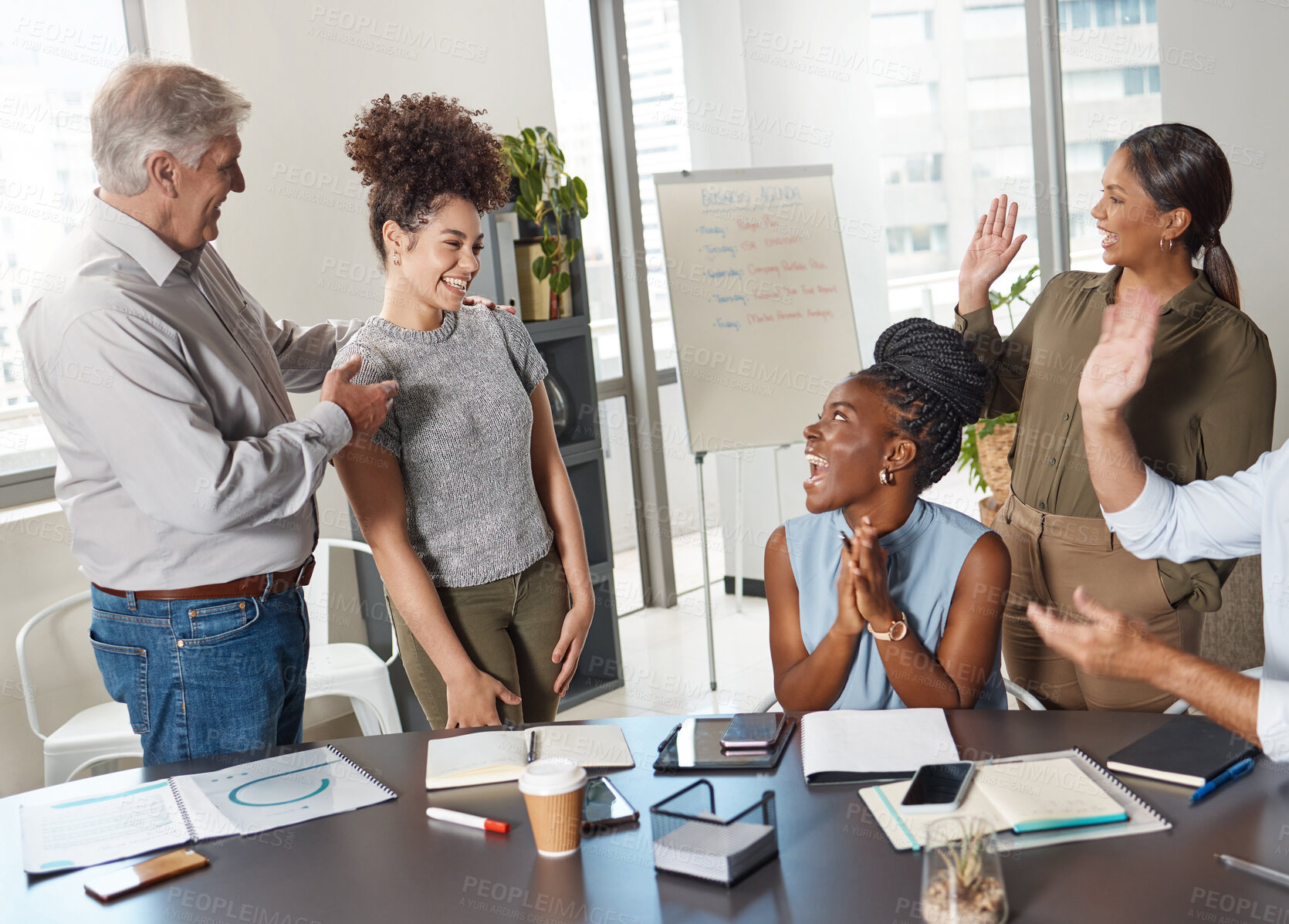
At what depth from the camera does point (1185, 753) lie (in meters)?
1.36

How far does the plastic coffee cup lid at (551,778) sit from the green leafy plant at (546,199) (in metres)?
2.64

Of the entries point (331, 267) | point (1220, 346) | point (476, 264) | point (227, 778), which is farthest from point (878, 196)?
point (227, 778)

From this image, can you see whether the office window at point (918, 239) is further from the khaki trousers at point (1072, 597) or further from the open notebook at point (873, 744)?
the open notebook at point (873, 744)

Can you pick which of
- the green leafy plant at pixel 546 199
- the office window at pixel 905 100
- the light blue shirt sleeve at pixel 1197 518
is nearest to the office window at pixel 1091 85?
the office window at pixel 905 100

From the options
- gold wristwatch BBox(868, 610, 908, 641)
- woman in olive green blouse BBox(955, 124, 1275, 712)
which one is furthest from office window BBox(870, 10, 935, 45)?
gold wristwatch BBox(868, 610, 908, 641)

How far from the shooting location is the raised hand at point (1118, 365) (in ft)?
5.56

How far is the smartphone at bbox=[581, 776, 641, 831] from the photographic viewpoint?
4.25ft

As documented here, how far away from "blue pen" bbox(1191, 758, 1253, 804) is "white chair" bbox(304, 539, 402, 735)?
193 centimetres

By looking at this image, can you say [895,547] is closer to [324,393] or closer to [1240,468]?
[1240,468]

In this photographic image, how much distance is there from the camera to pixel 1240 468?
2053mm

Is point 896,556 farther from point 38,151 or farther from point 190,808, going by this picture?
point 38,151

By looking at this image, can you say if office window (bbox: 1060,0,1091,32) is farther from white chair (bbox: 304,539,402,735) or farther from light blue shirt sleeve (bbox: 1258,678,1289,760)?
light blue shirt sleeve (bbox: 1258,678,1289,760)

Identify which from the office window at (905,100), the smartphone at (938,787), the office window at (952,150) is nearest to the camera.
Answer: the smartphone at (938,787)

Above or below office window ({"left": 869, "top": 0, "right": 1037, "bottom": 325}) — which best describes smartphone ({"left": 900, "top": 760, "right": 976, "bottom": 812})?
below
